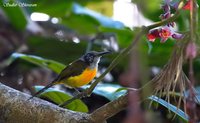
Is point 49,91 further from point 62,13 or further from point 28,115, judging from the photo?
point 62,13

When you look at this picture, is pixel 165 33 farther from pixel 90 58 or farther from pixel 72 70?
pixel 90 58

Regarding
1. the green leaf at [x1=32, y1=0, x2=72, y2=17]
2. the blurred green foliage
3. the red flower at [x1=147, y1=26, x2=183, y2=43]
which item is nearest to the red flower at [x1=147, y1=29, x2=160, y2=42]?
the red flower at [x1=147, y1=26, x2=183, y2=43]

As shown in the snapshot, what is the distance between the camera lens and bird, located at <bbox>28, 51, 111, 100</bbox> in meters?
1.86

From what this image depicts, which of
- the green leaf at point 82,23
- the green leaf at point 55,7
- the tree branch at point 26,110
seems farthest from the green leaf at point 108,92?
the green leaf at point 55,7

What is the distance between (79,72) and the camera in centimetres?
193

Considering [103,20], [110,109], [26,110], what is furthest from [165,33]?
[103,20]

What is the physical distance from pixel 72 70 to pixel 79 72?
56 mm

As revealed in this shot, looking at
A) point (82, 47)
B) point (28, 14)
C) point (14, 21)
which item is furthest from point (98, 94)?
point (28, 14)

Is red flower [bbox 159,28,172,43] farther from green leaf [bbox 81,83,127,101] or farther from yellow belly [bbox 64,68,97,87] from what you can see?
yellow belly [bbox 64,68,97,87]

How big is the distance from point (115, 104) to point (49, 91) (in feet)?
1.89

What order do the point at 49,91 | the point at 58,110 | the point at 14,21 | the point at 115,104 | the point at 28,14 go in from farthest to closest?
the point at 28,14 → the point at 14,21 → the point at 49,91 → the point at 58,110 → the point at 115,104

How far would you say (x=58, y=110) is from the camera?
1325 mm

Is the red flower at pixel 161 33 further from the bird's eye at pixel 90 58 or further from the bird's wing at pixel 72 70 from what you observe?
the bird's eye at pixel 90 58

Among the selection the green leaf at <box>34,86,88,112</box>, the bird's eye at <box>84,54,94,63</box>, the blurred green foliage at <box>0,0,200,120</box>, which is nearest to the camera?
the green leaf at <box>34,86,88,112</box>
